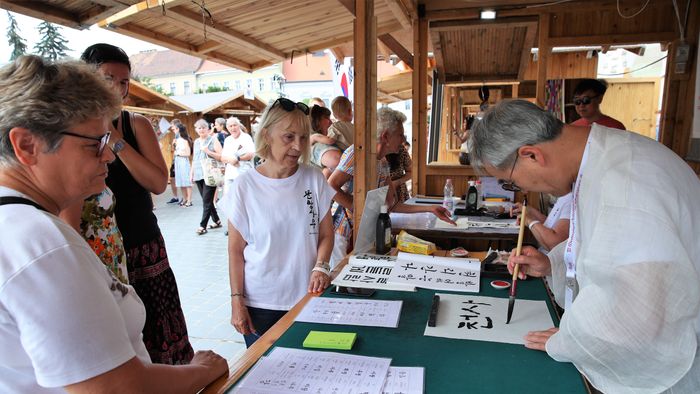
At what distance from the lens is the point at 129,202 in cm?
174

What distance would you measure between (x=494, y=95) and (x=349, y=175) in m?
8.26

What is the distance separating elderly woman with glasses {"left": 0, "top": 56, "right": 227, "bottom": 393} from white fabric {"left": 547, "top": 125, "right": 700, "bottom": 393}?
0.92 metres

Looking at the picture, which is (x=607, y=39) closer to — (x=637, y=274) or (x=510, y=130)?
(x=510, y=130)

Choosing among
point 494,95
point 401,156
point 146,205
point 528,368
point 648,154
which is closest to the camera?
point 648,154

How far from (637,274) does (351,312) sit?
0.85 m

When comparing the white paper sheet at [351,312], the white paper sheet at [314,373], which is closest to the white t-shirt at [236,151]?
the white paper sheet at [351,312]

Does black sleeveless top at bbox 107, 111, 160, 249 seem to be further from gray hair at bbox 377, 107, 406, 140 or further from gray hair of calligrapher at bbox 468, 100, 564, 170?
gray hair at bbox 377, 107, 406, 140

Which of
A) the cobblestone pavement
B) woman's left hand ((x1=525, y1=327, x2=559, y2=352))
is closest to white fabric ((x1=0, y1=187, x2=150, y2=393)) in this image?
woman's left hand ((x1=525, y1=327, x2=559, y2=352))

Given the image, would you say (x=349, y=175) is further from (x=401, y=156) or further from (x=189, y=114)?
(x=189, y=114)

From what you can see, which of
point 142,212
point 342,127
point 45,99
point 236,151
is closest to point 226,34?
point 342,127

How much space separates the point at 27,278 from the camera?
653mm

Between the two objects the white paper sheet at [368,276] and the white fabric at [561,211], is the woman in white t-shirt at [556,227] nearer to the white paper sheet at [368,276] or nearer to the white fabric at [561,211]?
the white fabric at [561,211]

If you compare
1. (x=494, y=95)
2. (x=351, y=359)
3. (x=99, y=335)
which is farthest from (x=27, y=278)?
(x=494, y=95)

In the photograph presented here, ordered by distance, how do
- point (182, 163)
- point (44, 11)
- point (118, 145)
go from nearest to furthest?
point (118, 145) < point (44, 11) < point (182, 163)
